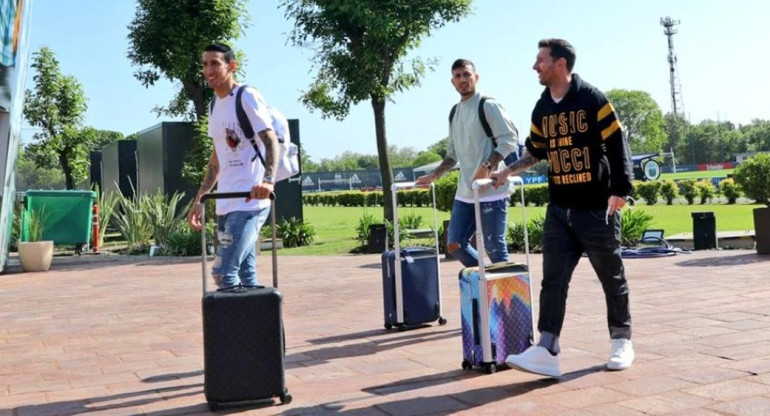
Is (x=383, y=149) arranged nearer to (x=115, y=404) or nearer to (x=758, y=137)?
(x=115, y=404)

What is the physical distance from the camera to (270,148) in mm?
4246

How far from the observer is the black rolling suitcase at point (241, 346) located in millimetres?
3748

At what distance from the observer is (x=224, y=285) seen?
4230mm

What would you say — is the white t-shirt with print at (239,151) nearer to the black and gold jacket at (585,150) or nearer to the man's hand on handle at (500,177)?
the man's hand on handle at (500,177)

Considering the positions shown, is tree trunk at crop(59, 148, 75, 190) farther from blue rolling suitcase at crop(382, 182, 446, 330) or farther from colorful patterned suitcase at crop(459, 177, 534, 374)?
colorful patterned suitcase at crop(459, 177, 534, 374)

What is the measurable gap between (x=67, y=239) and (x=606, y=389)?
14.9 meters

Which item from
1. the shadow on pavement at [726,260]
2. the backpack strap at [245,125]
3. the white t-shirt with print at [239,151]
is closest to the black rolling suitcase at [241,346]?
the white t-shirt with print at [239,151]

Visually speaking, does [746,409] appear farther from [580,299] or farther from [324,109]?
[324,109]

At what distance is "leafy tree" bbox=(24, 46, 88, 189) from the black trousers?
88.8 feet

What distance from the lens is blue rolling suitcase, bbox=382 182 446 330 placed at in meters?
6.01

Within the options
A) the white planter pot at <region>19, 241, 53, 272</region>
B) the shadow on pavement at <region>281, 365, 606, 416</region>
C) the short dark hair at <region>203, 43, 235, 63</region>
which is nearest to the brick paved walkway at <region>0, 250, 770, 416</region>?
the shadow on pavement at <region>281, 365, 606, 416</region>

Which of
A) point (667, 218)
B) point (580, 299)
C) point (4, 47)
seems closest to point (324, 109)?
point (4, 47)

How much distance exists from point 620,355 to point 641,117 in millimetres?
113694

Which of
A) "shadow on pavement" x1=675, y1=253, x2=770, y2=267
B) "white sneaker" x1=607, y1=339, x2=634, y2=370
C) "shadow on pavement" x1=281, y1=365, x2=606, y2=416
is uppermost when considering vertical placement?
"shadow on pavement" x1=675, y1=253, x2=770, y2=267
